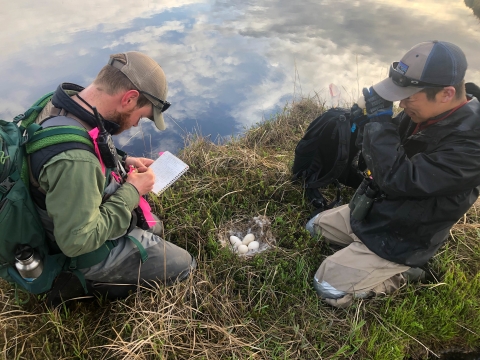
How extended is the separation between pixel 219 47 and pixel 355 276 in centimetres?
657

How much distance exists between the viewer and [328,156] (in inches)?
134

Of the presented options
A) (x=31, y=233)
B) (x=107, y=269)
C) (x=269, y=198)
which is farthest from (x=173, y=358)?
(x=269, y=198)

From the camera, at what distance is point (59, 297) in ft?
7.54

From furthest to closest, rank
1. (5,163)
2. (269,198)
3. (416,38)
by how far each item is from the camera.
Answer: (416,38), (269,198), (5,163)

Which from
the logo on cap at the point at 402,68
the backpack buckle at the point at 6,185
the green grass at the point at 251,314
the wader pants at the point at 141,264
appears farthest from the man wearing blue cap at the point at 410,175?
the backpack buckle at the point at 6,185

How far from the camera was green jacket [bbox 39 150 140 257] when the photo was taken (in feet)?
5.47

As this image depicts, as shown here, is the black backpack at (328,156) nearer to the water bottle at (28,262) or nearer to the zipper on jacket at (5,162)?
the water bottle at (28,262)

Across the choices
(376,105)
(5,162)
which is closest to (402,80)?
(376,105)

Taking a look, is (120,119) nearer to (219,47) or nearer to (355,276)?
(355,276)

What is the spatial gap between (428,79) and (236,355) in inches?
88.2

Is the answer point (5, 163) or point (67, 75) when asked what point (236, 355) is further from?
point (67, 75)

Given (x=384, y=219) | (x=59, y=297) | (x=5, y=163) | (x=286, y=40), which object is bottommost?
(x=286, y=40)

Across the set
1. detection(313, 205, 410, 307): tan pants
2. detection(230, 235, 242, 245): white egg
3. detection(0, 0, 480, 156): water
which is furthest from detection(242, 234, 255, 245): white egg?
detection(0, 0, 480, 156): water

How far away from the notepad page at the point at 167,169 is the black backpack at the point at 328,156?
1266 millimetres
